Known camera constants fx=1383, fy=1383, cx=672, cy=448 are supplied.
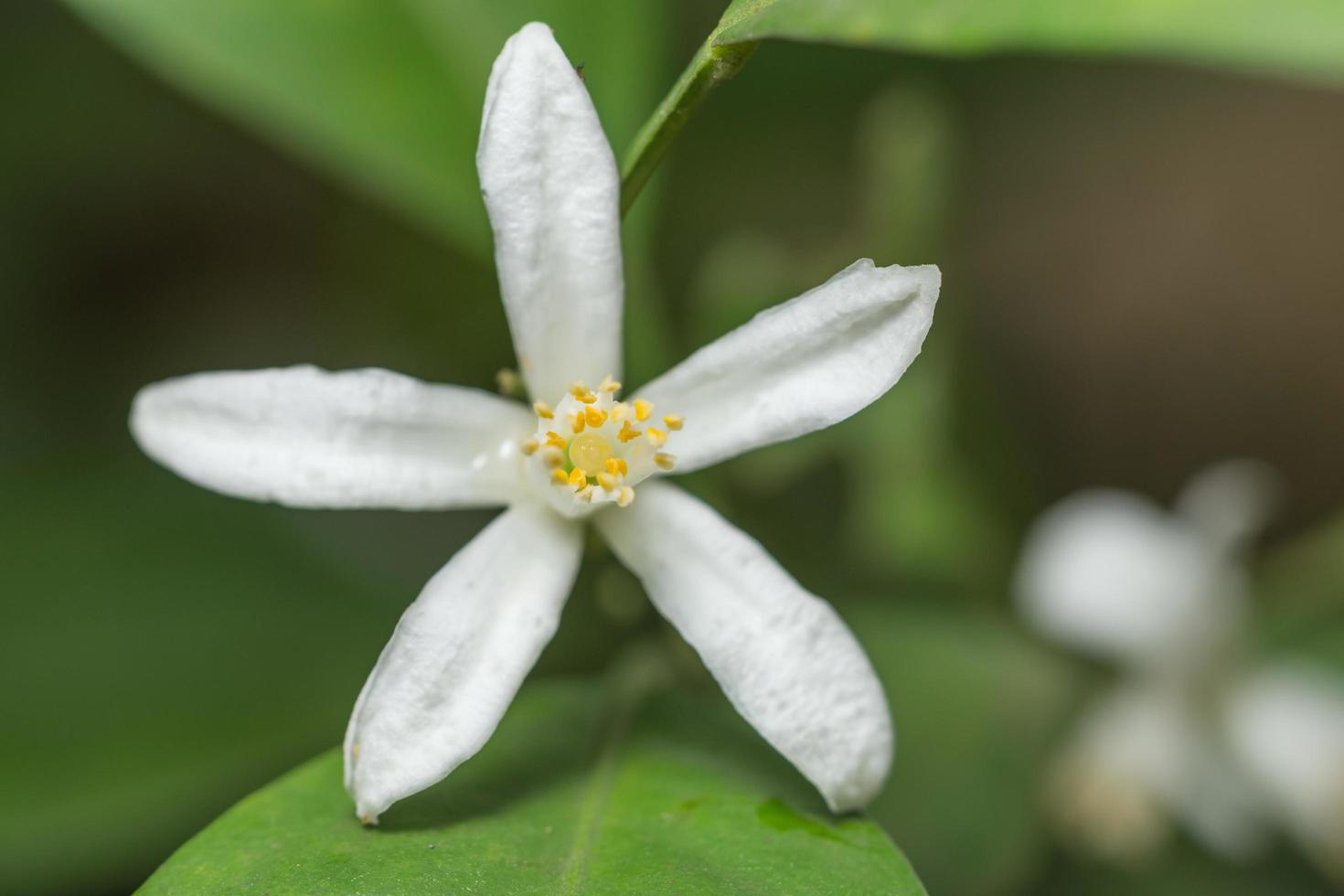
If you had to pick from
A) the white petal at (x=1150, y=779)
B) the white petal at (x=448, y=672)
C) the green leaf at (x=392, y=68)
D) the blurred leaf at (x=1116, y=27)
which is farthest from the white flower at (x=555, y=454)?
the white petal at (x=1150, y=779)

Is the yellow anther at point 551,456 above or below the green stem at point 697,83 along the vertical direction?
below

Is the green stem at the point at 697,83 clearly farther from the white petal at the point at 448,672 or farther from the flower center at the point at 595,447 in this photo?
the white petal at the point at 448,672

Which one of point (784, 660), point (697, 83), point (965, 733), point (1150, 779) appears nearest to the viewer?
point (697, 83)

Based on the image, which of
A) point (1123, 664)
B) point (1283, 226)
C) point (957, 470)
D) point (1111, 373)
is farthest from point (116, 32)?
point (1283, 226)

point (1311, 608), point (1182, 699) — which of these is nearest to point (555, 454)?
point (1182, 699)

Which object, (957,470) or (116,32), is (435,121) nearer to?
(116,32)

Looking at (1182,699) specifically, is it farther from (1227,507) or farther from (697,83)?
(697,83)

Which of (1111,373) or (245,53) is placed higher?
(245,53)
